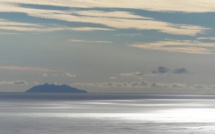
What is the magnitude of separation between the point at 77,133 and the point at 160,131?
45.1 feet

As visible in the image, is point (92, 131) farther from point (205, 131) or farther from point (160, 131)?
point (205, 131)

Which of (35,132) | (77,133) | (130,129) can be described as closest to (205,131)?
(130,129)

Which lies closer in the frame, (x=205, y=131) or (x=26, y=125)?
(x=205, y=131)

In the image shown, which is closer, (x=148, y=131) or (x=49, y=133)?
(x=49, y=133)

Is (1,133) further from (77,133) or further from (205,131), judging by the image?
(205,131)

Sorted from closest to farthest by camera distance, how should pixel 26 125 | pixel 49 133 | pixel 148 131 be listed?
pixel 49 133
pixel 148 131
pixel 26 125

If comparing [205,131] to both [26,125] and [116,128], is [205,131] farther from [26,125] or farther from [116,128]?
[26,125]

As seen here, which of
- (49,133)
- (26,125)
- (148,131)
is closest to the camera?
(49,133)

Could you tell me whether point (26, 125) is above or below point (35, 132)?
above

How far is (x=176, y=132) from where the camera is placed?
319ft

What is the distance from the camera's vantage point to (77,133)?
312ft

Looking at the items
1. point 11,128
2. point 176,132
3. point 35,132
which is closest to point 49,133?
point 35,132

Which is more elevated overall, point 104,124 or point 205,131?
point 104,124

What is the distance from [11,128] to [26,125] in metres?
7.60
